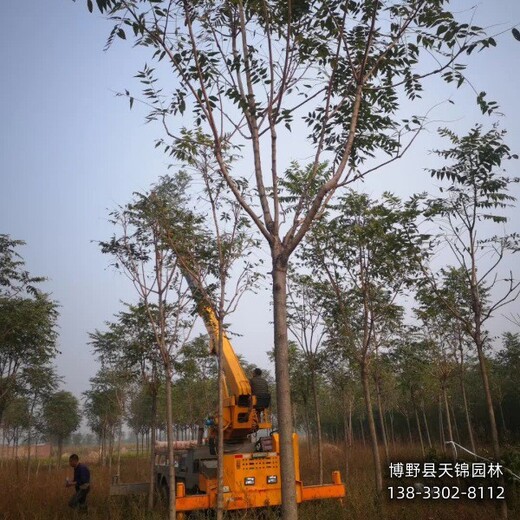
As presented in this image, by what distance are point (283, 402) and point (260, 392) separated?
6.49 m

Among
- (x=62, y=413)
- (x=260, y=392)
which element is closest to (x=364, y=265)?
(x=260, y=392)

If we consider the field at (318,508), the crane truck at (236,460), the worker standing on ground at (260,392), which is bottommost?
the field at (318,508)

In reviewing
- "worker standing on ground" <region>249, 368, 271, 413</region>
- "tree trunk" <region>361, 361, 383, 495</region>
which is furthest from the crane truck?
"tree trunk" <region>361, 361, 383, 495</region>

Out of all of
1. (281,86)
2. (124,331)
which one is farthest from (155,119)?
(124,331)

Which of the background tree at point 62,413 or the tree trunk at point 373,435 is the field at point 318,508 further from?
the background tree at point 62,413

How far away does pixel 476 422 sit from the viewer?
3033 centimetres

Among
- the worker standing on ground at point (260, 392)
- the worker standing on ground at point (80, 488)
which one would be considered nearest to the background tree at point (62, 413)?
the worker standing on ground at point (80, 488)

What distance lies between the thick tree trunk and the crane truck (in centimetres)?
451

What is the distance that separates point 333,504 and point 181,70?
9.56 meters

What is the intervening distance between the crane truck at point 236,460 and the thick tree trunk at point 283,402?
4.51 m

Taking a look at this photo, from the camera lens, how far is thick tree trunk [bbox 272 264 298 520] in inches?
157

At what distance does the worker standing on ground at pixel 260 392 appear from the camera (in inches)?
410

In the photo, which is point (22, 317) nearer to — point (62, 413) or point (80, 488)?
point (80, 488)

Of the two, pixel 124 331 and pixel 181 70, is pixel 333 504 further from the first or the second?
pixel 181 70
